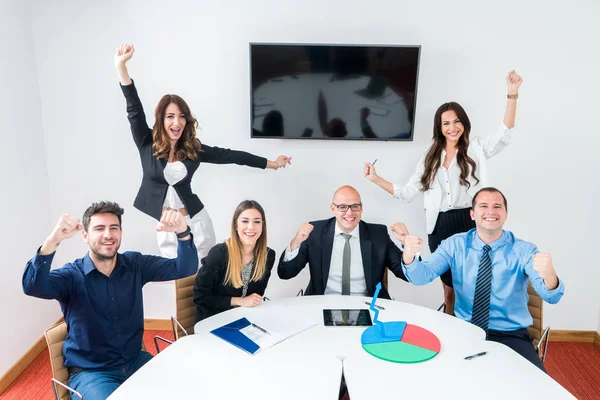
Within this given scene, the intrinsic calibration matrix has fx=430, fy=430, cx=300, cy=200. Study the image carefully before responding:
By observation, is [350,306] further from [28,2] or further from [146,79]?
[28,2]

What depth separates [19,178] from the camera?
338cm

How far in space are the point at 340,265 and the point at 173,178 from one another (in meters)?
1.42

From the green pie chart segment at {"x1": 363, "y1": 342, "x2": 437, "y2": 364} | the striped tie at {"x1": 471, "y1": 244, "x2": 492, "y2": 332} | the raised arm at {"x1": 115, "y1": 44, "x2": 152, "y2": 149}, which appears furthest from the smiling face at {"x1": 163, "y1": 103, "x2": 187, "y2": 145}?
the striped tie at {"x1": 471, "y1": 244, "x2": 492, "y2": 332}

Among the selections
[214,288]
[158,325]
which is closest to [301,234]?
[214,288]

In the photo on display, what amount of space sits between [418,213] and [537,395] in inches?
83.1

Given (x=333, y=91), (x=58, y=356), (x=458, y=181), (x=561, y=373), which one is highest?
(x=333, y=91)

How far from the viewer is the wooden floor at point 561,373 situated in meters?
3.12

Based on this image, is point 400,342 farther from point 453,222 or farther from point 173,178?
point 173,178

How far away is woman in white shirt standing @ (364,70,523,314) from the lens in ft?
10.4

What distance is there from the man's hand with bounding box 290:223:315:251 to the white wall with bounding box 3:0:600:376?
2.95 ft

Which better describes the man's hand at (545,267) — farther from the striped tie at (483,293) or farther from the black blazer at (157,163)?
the black blazer at (157,163)

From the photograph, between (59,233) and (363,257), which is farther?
(363,257)

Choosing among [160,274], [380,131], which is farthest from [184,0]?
[160,274]

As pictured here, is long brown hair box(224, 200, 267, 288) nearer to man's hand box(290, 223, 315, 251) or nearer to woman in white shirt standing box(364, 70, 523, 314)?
man's hand box(290, 223, 315, 251)
